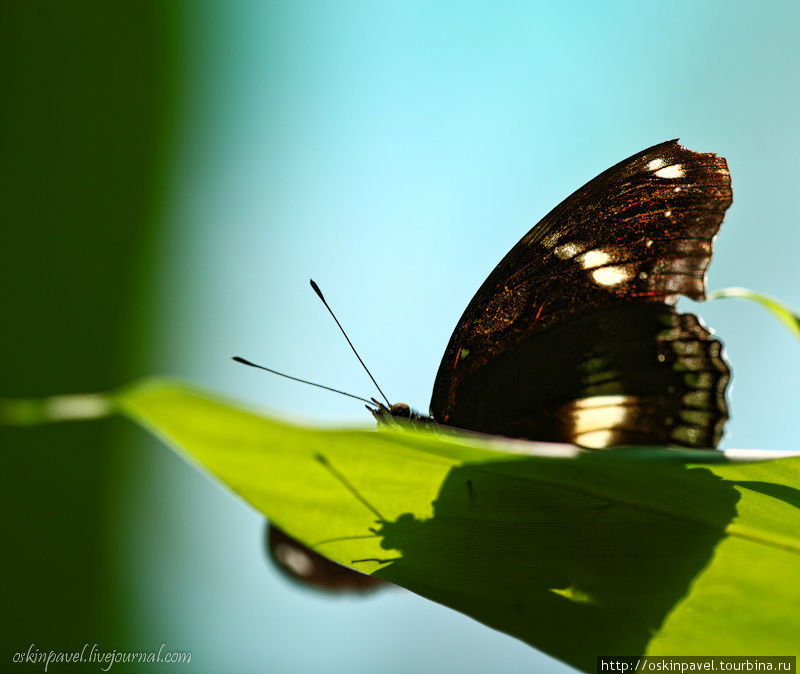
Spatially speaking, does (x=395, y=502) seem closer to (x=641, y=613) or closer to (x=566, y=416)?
(x=641, y=613)

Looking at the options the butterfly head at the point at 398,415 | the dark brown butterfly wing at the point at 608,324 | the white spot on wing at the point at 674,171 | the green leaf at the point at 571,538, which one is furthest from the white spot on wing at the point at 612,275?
the green leaf at the point at 571,538

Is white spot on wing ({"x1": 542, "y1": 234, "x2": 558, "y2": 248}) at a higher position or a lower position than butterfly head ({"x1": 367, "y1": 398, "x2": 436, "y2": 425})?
higher

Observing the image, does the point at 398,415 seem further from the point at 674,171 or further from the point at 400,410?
the point at 674,171

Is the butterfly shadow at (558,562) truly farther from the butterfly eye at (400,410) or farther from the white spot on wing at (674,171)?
the white spot on wing at (674,171)

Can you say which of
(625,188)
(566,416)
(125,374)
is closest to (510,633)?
(566,416)

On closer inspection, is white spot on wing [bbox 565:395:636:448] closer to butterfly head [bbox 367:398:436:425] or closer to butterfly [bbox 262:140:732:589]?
butterfly [bbox 262:140:732:589]

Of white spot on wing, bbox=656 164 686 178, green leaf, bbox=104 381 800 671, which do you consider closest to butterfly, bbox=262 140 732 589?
white spot on wing, bbox=656 164 686 178

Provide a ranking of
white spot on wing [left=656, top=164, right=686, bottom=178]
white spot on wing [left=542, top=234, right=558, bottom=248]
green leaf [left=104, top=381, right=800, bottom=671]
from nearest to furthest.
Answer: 1. green leaf [left=104, top=381, right=800, bottom=671]
2. white spot on wing [left=656, top=164, right=686, bottom=178]
3. white spot on wing [left=542, top=234, right=558, bottom=248]

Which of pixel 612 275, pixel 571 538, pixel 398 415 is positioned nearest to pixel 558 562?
pixel 571 538
